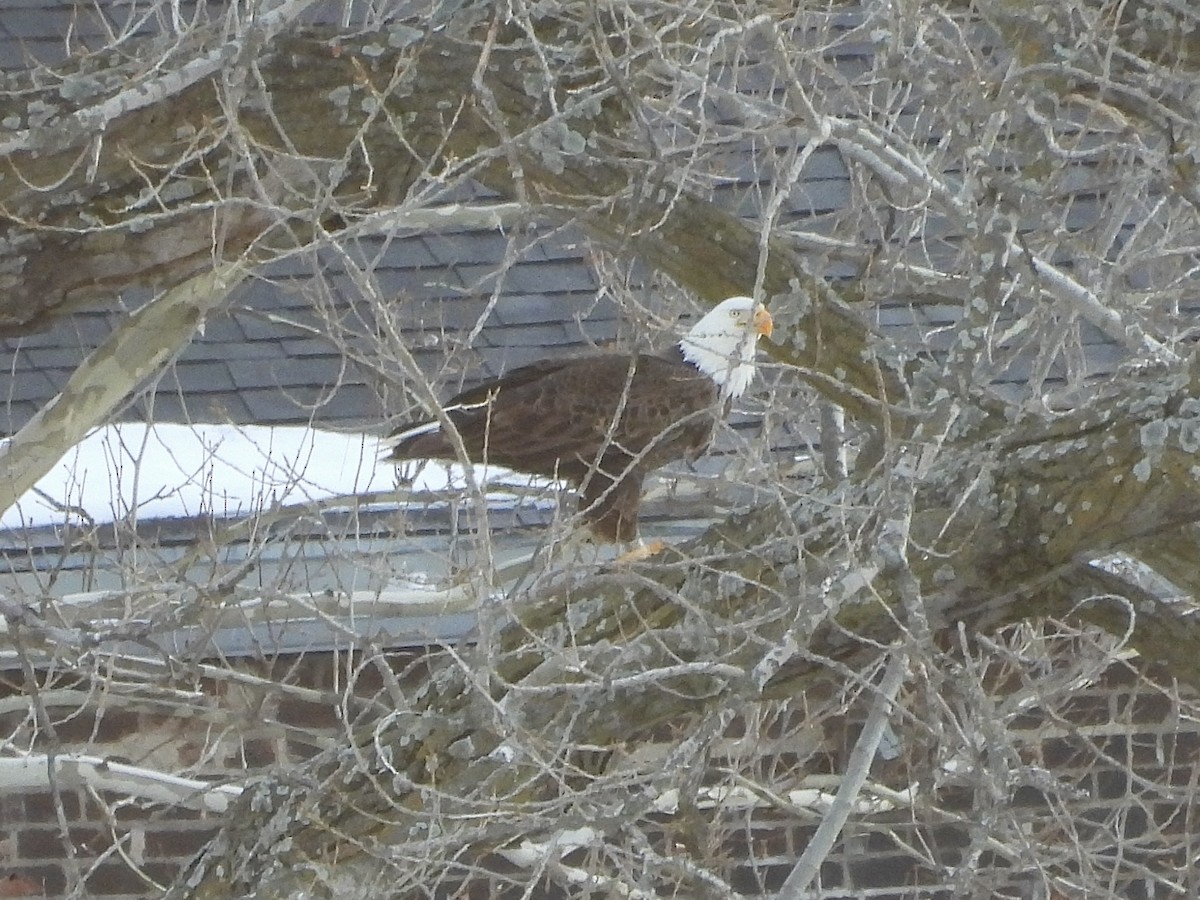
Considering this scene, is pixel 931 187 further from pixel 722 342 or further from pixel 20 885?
pixel 20 885

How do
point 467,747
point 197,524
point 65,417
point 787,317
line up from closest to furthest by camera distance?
point 467,747 → point 787,317 → point 65,417 → point 197,524

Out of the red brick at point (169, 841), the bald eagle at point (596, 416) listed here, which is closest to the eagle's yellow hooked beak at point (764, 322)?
the bald eagle at point (596, 416)

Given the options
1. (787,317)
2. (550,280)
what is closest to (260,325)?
(550,280)

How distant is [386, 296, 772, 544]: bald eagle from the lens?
4637mm

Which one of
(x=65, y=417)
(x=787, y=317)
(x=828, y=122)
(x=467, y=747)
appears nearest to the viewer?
(x=467, y=747)

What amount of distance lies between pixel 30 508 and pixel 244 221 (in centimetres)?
215

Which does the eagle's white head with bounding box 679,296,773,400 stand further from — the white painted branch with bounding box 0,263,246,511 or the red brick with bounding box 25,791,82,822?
the red brick with bounding box 25,791,82,822

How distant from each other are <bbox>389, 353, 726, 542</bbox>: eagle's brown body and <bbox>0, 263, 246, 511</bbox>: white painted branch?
850 millimetres

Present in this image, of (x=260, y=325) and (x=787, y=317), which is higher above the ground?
(x=260, y=325)

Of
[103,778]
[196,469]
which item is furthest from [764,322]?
[196,469]

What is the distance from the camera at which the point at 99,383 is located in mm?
3994

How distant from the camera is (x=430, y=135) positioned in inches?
144

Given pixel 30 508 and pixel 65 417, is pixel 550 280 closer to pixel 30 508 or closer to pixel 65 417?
pixel 30 508

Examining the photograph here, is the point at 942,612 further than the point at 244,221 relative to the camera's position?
No
